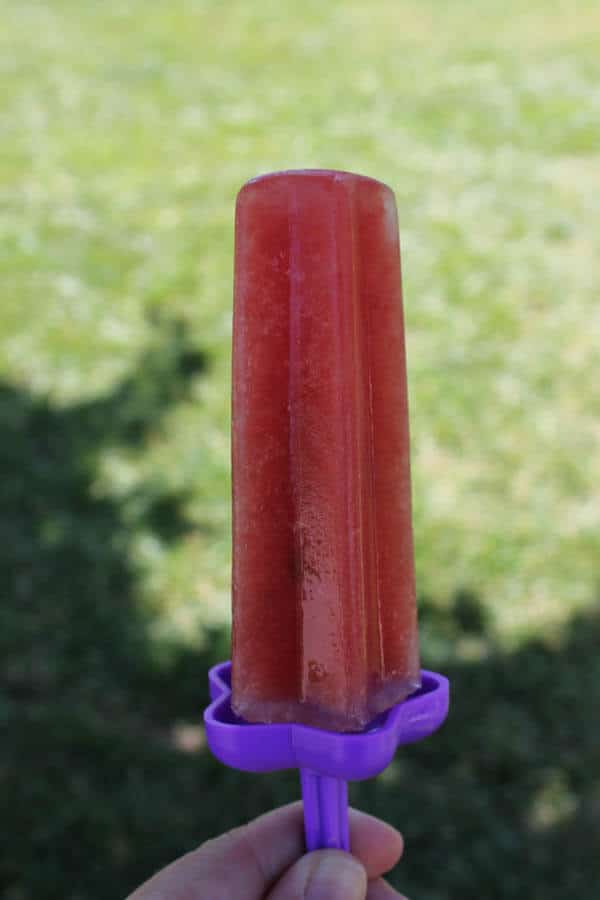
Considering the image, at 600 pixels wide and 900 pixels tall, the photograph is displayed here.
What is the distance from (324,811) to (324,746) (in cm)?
24

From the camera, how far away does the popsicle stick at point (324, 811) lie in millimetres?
1698

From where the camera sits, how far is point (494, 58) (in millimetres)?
8555

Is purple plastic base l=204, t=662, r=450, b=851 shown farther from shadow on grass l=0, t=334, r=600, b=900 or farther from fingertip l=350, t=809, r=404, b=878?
shadow on grass l=0, t=334, r=600, b=900

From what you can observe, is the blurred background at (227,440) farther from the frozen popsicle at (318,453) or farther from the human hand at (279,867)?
the frozen popsicle at (318,453)

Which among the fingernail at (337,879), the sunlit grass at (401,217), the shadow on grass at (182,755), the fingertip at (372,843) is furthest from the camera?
the sunlit grass at (401,217)

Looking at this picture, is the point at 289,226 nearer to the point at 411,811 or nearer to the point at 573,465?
the point at 411,811

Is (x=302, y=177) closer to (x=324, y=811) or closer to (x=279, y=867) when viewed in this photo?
(x=324, y=811)

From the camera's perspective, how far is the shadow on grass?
3.07 meters

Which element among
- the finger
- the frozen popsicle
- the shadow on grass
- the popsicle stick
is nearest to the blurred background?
the shadow on grass

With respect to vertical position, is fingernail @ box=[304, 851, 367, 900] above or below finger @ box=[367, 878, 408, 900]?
above

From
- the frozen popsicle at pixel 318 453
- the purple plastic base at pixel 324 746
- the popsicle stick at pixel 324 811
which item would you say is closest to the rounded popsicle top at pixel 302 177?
the frozen popsicle at pixel 318 453

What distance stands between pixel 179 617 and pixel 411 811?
1153mm

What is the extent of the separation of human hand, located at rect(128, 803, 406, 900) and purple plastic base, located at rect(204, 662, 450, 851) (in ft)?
0.23

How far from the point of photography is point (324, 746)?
156 cm
